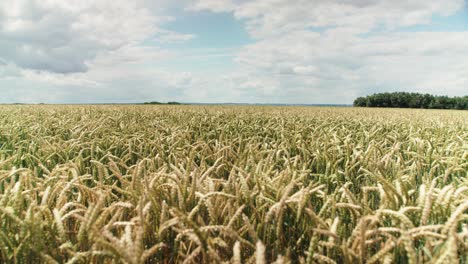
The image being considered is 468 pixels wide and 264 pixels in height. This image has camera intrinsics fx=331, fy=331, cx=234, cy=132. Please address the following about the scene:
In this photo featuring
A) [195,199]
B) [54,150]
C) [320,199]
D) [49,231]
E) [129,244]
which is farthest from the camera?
[54,150]

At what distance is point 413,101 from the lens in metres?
88.3

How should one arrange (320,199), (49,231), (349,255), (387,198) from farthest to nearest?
1. (320,199)
2. (387,198)
3. (49,231)
4. (349,255)

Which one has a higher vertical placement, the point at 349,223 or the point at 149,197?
the point at 149,197

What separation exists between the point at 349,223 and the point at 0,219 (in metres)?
1.95

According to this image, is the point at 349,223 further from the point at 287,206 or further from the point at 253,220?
the point at 253,220

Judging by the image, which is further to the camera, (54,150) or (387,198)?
(54,150)

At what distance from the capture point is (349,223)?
2.09 m

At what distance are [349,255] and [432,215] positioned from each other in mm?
772

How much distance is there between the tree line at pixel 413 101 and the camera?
86.5m

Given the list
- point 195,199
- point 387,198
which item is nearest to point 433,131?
point 387,198

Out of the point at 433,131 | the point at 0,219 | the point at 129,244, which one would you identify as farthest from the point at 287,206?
the point at 433,131

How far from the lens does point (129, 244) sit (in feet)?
4.00

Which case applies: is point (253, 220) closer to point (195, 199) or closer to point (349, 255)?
point (195, 199)

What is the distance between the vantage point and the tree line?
86.5 m
